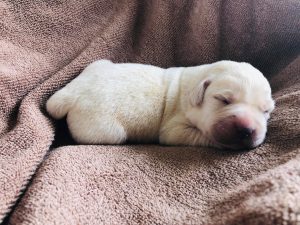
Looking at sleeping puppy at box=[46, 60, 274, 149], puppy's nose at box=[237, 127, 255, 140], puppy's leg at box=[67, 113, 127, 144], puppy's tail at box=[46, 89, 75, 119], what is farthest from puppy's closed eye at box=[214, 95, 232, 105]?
puppy's tail at box=[46, 89, 75, 119]

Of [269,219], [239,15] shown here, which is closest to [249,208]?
[269,219]

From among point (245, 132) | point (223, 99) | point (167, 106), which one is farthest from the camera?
point (167, 106)

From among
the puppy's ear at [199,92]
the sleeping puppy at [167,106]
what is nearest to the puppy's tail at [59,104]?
the sleeping puppy at [167,106]

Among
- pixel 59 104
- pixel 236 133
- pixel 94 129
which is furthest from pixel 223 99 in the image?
pixel 59 104

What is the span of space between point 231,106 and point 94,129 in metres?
0.45

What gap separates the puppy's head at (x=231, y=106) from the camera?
1.18m

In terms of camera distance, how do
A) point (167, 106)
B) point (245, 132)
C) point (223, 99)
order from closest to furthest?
point (245, 132)
point (223, 99)
point (167, 106)

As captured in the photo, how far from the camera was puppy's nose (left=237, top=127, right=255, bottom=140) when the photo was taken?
3.79ft

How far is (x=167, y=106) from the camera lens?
144 centimetres

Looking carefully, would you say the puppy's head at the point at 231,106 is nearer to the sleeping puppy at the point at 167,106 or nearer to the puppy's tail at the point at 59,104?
the sleeping puppy at the point at 167,106

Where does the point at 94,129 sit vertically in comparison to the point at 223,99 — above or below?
below

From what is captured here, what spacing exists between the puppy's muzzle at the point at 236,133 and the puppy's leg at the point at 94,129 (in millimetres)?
340

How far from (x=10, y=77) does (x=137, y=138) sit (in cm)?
49

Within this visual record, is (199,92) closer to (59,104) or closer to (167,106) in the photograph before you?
(167,106)
